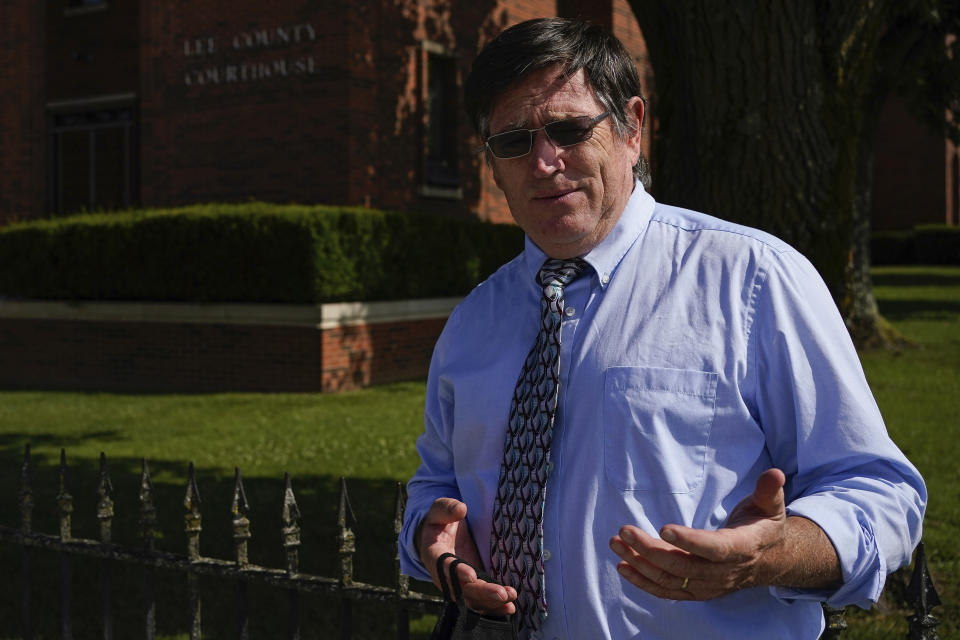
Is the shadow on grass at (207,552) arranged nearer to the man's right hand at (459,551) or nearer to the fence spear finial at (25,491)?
the fence spear finial at (25,491)

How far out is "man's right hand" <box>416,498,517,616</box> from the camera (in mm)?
1890

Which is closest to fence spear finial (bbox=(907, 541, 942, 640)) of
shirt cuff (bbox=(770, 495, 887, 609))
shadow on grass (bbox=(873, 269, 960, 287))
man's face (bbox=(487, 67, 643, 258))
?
shirt cuff (bbox=(770, 495, 887, 609))

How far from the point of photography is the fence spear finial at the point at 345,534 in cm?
305

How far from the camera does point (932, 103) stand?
15.5 m

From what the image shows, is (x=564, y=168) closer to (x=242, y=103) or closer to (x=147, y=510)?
(x=147, y=510)

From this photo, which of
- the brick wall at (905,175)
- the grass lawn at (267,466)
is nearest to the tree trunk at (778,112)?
the grass lawn at (267,466)

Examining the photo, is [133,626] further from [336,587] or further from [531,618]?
[531,618]

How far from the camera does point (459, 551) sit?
2.04 m

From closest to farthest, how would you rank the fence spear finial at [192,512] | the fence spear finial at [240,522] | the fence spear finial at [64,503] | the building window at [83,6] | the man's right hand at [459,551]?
the man's right hand at [459,551]
the fence spear finial at [240,522]
the fence spear finial at [192,512]
the fence spear finial at [64,503]
the building window at [83,6]

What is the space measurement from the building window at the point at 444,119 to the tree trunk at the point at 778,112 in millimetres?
11827

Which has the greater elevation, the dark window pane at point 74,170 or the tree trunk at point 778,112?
the dark window pane at point 74,170

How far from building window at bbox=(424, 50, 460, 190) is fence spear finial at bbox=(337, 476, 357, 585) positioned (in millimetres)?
13235

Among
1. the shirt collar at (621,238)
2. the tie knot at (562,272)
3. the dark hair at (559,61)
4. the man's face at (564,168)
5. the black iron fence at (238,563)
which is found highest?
the dark hair at (559,61)

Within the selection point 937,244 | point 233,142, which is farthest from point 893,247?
point 233,142
